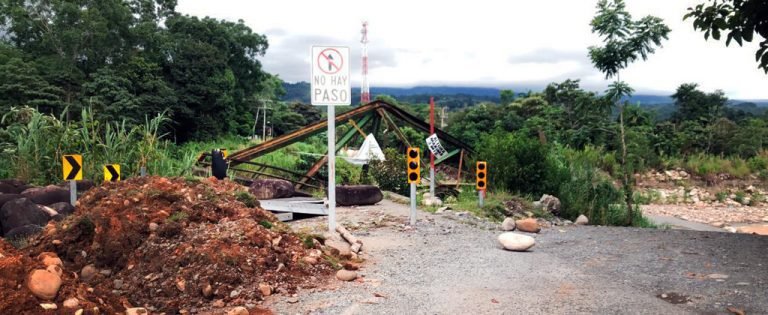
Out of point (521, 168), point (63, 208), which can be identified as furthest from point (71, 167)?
point (521, 168)

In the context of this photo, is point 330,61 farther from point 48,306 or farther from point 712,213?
point 712,213

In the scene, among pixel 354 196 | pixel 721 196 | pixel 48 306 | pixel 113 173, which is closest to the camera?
pixel 48 306

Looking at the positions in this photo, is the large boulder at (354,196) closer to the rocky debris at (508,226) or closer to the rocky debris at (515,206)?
the rocky debris at (515,206)

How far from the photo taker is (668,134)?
117ft

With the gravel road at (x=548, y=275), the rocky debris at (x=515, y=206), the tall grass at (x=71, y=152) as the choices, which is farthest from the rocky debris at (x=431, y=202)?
the tall grass at (x=71, y=152)

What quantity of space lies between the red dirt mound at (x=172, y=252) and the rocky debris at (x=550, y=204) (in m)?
6.81

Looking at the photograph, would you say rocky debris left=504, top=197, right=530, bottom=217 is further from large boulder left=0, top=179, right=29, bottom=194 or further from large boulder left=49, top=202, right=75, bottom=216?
large boulder left=0, top=179, right=29, bottom=194

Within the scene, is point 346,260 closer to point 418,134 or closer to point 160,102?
point 418,134

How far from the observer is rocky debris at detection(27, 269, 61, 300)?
3715 mm

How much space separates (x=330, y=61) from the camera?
7.58 metres

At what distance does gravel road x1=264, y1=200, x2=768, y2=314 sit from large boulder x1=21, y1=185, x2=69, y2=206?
12.3 ft

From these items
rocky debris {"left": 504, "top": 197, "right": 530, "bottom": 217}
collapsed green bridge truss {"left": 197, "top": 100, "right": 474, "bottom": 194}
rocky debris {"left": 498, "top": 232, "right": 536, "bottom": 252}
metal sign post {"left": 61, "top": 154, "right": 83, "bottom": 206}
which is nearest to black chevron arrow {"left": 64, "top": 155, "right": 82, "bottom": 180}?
metal sign post {"left": 61, "top": 154, "right": 83, "bottom": 206}

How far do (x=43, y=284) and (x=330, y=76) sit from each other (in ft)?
14.9

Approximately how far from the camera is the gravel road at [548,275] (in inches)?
189
